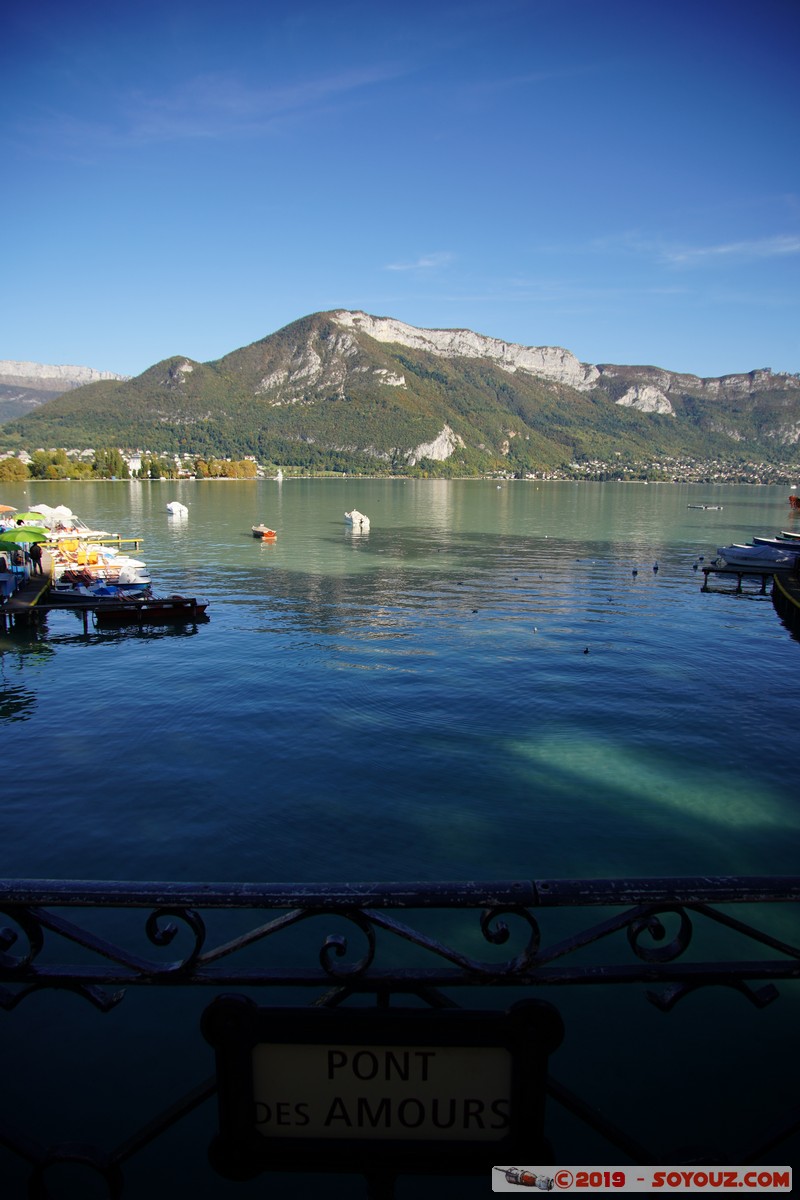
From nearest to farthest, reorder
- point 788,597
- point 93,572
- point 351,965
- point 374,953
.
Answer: point 351,965 → point 374,953 → point 788,597 → point 93,572

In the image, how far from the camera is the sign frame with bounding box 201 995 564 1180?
6.93 feet

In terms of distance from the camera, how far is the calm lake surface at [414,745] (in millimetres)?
12859

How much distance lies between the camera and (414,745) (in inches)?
725

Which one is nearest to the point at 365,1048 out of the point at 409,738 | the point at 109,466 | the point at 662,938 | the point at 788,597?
the point at 662,938

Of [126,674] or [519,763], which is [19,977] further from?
[126,674]

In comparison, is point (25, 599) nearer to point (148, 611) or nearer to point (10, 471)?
point (148, 611)

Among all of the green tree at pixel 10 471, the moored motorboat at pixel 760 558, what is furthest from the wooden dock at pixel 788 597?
the green tree at pixel 10 471

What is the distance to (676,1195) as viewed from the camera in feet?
8.66

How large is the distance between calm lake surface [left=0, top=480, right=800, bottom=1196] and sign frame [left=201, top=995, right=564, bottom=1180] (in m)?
5.68

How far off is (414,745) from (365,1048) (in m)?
16.4

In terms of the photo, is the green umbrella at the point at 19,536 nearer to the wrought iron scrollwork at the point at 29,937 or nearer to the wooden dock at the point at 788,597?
the wrought iron scrollwork at the point at 29,937

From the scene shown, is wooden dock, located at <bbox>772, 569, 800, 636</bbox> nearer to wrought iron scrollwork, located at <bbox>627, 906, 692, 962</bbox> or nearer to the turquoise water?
the turquoise water

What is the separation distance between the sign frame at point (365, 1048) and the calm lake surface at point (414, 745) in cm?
568

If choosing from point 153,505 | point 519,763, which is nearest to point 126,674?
point 519,763
